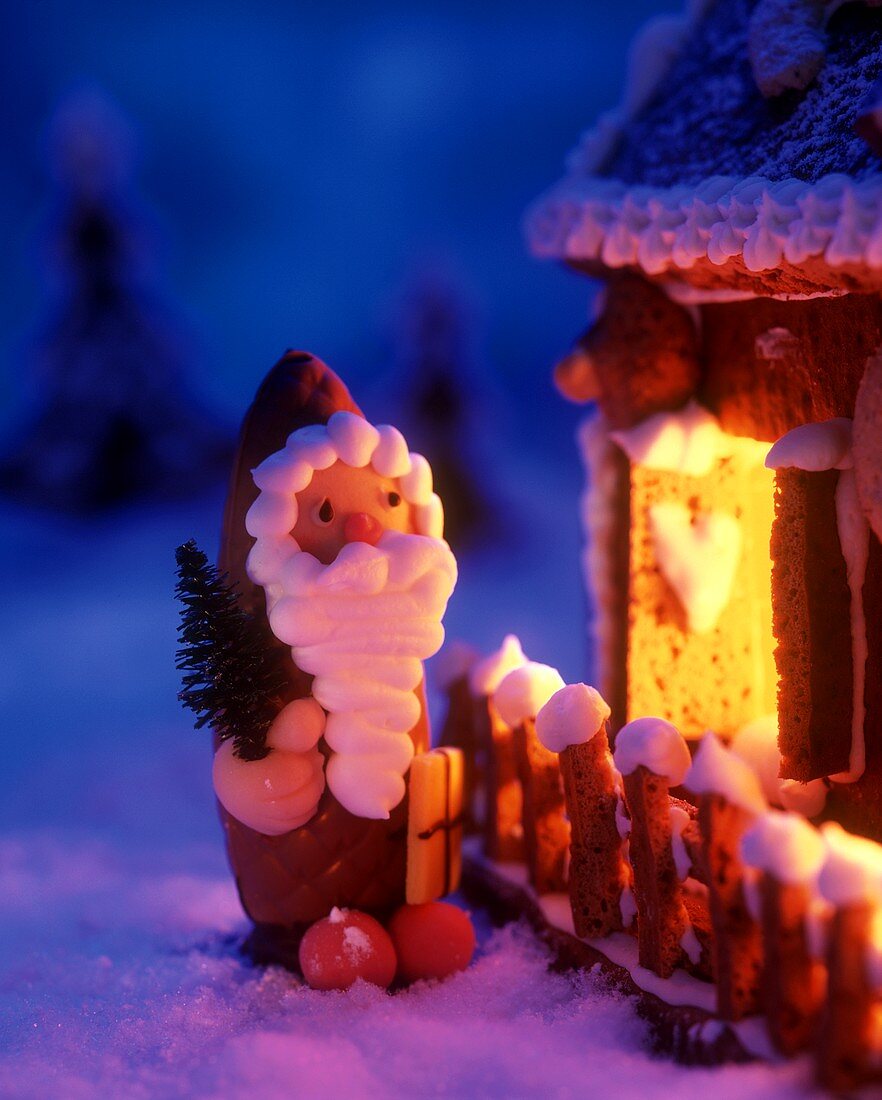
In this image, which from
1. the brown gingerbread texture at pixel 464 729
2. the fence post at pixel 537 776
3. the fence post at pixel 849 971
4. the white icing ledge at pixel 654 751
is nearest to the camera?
the fence post at pixel 849 971

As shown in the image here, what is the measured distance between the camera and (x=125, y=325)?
517 centimetres

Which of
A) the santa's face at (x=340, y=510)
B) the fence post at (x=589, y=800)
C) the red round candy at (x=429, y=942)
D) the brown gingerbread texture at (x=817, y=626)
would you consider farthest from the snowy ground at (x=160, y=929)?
the santa's face at (x=340, y=510)

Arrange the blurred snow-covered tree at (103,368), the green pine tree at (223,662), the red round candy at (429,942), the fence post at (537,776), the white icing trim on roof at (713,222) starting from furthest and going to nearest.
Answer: the blurred snow-covered tree at (103,368), the fence post at (537,776), the red round candy at (429,942), the green pine tree at (223,662), the white icing trim on roof at (713,222)

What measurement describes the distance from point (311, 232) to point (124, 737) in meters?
2.52

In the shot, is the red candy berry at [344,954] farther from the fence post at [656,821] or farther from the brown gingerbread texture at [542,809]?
the fence post at [656,821]

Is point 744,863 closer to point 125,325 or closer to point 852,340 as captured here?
point 852,340

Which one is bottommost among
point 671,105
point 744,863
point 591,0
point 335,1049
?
point 335,1049

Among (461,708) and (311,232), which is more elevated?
(311,232)

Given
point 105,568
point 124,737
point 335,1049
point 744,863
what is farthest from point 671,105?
point 105,568

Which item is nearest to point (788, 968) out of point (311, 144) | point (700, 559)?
point (700, 559)

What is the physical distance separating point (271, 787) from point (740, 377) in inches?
53.0

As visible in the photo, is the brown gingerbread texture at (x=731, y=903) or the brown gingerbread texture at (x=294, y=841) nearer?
the brown gingerbread texture at (x=731, y=903)

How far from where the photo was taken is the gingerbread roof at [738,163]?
5.68 feet

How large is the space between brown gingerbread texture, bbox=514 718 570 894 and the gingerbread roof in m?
1.01
